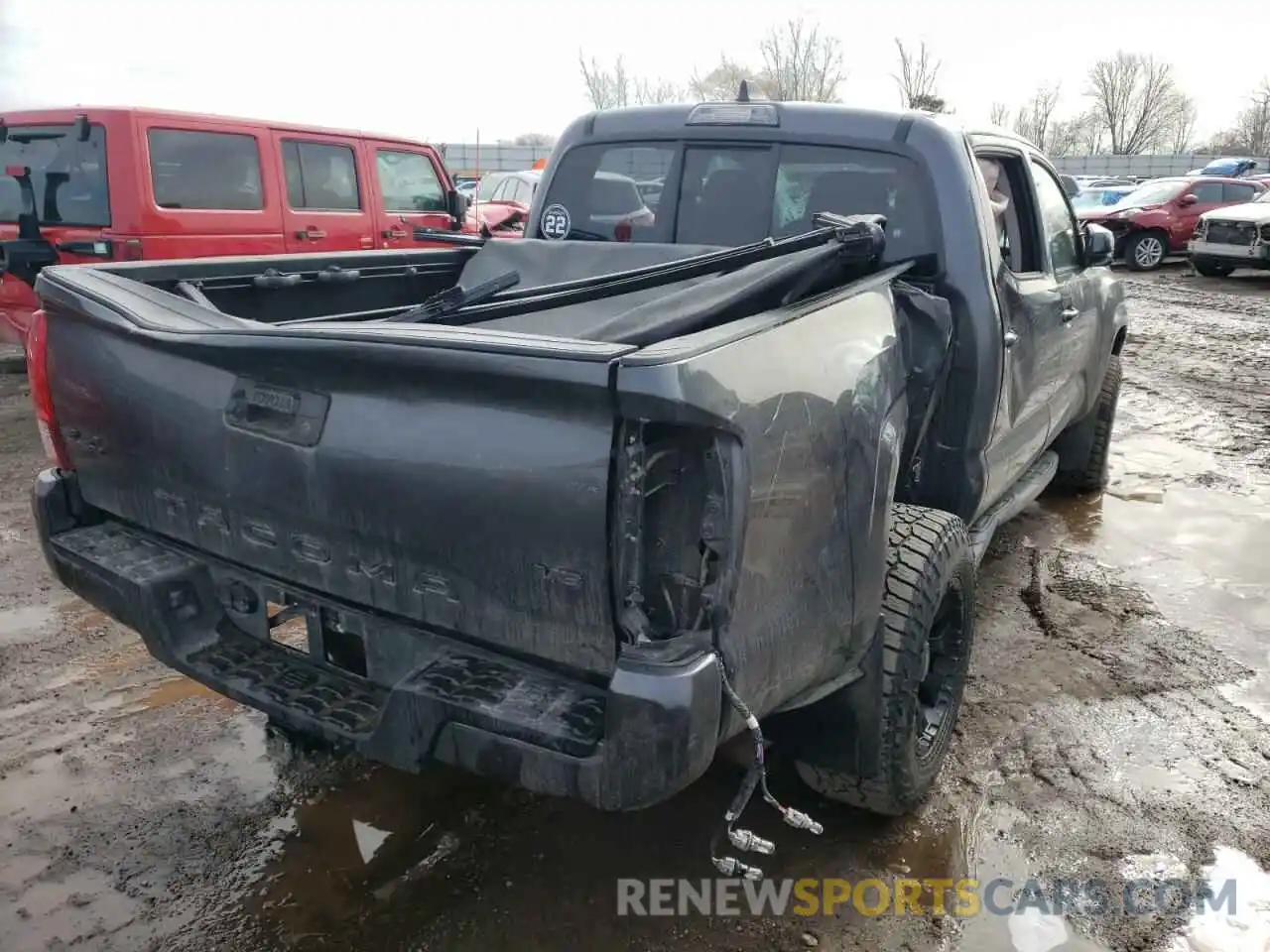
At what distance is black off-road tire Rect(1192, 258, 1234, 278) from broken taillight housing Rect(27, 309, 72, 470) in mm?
17628

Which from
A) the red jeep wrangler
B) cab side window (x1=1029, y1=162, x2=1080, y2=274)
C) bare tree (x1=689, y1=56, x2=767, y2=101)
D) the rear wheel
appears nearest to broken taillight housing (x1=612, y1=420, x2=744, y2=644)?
cab side window (x1=1029, y1=162, x2=1080, y2=274)

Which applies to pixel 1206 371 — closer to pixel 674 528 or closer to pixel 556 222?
pixel 556 222

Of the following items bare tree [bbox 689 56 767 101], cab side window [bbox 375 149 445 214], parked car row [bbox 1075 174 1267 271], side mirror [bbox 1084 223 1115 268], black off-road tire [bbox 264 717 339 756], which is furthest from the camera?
bare tree [bbox 689 56 767 101]

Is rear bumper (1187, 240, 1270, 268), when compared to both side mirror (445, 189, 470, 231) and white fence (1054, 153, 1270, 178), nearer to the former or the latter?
side mirror (445, 189, 470, 231)

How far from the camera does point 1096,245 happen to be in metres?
4.59

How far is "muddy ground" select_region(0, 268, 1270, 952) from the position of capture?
2.38m

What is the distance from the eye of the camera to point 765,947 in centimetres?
234

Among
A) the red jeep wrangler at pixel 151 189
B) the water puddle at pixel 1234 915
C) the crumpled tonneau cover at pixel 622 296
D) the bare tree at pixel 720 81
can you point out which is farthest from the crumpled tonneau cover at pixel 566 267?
the bare tree at pixel 720 81

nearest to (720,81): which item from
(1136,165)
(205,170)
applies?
(1136,165)

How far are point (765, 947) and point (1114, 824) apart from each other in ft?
3.74

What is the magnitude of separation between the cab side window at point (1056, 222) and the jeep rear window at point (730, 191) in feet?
3.54

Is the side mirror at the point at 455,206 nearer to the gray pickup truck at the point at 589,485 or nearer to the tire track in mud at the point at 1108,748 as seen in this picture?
the gray pickup truck at the point at 589,485

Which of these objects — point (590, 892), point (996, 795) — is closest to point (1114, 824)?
point (996, 795)

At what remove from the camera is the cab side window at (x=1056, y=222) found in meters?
4.13
